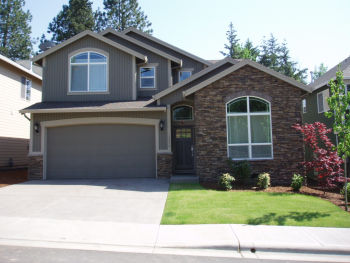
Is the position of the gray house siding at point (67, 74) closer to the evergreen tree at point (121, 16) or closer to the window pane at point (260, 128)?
the window pane at point (260, 128)

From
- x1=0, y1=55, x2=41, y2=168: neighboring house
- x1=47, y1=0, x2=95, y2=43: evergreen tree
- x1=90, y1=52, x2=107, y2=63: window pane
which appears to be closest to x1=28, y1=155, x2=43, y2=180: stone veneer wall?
x1=0, y1=55, x2=41, y2=168: neighboring house

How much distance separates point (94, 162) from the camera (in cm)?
1328

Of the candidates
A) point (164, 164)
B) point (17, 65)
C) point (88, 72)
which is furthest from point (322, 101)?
point (17, 65)

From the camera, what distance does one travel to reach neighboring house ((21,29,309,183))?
448 inches

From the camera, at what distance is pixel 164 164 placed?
12.9 m

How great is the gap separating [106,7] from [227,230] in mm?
34587

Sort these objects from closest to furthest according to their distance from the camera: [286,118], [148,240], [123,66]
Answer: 1. [148,240]
2. [286,118]
3. [123,66]

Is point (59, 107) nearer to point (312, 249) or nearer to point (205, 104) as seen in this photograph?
point (205, 104)

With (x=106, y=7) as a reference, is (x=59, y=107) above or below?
below

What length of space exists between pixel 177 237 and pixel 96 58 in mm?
11232

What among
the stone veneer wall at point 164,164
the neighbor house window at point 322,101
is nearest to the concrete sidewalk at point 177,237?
→ the stone veneer wall at point 164,164

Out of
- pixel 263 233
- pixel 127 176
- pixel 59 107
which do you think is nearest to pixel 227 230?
pixel 263 233

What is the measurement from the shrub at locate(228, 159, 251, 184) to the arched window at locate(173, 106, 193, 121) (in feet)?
14.6

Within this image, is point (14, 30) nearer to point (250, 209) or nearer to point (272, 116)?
point (272, 116)
